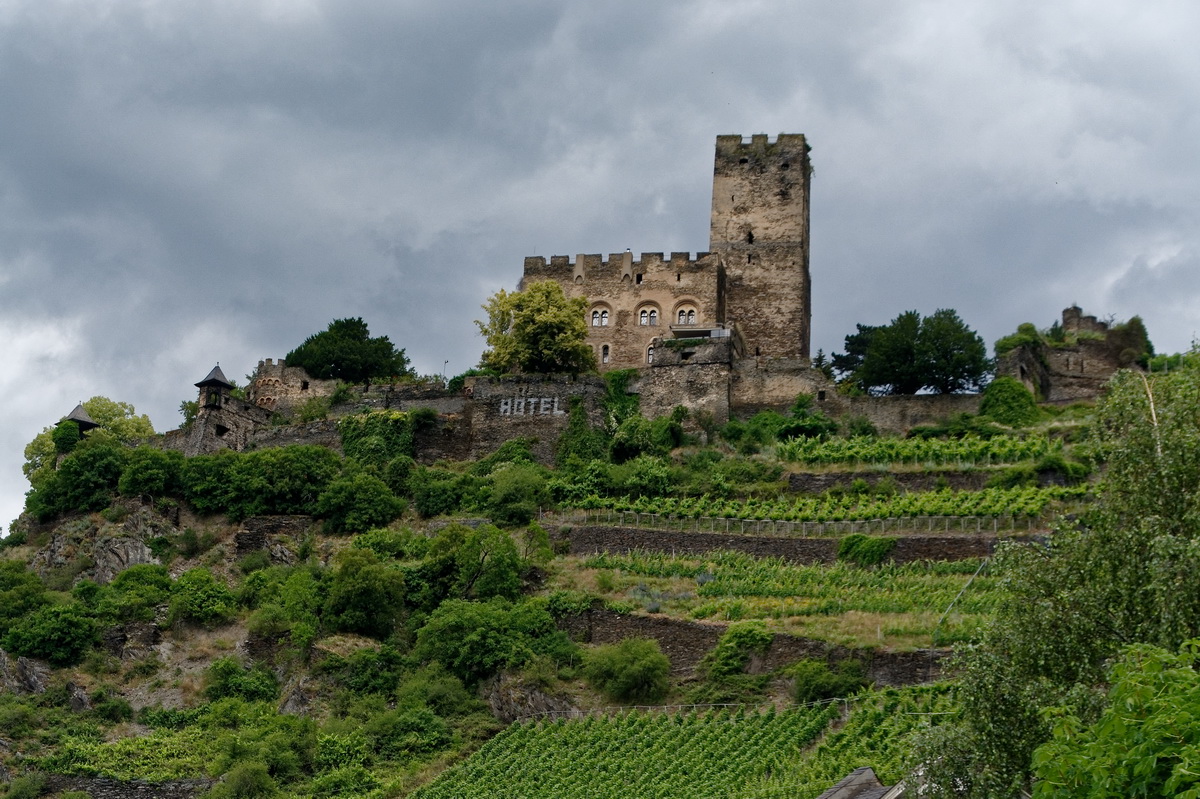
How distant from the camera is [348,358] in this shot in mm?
62375

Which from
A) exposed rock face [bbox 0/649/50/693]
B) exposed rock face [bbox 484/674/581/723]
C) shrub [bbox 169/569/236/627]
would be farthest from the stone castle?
exposed rock face [bbox 484/674/581/723]

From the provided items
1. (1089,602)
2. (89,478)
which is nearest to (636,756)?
(1089,602)

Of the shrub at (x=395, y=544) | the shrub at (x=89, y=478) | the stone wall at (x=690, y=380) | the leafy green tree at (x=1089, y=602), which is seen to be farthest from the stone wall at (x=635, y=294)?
the leafy green tree at (x=1089, y=602)

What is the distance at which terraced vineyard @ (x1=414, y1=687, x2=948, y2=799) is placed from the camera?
102 ft

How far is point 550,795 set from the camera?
113ft

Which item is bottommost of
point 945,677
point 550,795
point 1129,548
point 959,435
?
point 550,795

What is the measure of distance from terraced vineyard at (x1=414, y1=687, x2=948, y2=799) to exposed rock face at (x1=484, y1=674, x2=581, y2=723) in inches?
19.7

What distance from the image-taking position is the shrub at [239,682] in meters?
41.6

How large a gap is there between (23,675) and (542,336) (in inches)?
835

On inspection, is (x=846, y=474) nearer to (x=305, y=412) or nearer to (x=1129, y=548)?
(x=305, y=412)

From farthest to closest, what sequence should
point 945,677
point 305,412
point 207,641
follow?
point 305,412 → point 207,641 → point 945,677

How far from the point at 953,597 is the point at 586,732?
9136mm

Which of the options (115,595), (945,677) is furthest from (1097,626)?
(115,595)

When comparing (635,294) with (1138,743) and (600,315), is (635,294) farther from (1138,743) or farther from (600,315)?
(1138,743)
